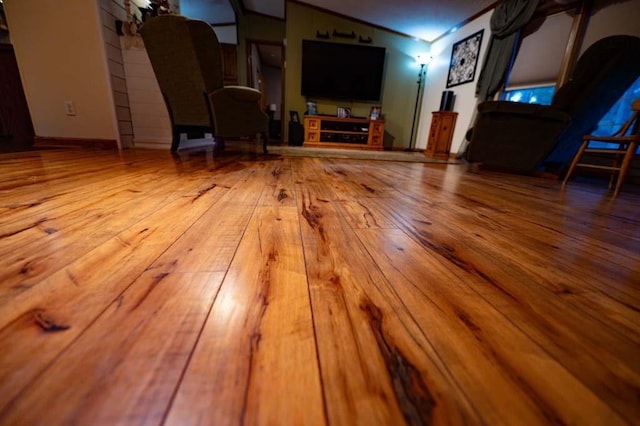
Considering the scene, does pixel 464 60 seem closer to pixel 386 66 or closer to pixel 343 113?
pixel 386 66

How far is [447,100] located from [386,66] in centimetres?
150

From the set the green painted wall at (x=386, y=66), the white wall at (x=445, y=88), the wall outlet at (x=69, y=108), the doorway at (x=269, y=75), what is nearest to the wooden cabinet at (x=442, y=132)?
the white wall at (x=445, y=88)

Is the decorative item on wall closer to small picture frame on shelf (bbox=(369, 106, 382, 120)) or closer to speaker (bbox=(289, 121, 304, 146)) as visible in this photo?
small picture frame on shelf (bbox=(369, 106, 382, 120))

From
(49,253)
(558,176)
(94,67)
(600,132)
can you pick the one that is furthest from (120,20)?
(600,132)

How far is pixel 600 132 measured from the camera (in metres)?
2.84

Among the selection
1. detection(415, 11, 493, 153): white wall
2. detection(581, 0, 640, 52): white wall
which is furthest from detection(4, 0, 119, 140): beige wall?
detection(581, 0, 640, 52): white wall

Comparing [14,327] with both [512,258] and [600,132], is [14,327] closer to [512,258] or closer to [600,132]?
[512,258]

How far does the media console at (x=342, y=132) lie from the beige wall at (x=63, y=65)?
300 centimetres

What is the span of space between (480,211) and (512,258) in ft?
1.67

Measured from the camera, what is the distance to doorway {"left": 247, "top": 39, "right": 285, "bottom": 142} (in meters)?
5.41

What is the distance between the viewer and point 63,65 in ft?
8.04

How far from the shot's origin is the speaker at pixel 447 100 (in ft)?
14.5

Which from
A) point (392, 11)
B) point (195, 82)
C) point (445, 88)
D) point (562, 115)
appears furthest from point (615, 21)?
point (195, 82)

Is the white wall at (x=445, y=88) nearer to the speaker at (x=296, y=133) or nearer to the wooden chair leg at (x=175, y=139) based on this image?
the speaker at (x=296, y=133)
